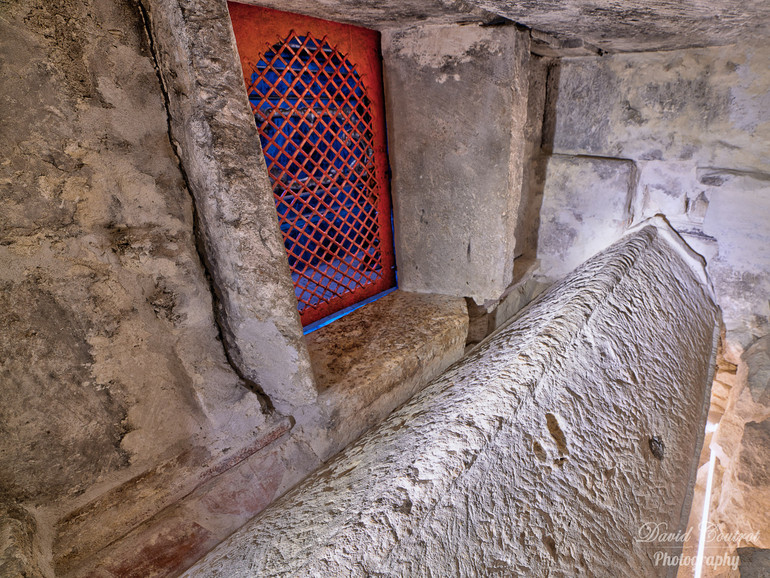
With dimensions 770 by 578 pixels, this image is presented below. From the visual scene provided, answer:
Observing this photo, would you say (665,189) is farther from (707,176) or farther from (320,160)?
(320,160)

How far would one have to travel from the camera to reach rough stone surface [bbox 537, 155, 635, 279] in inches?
86.4

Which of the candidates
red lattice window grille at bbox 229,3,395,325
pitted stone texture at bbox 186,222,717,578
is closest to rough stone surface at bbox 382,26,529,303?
red lattice window grille at bbox 229,3,395,325

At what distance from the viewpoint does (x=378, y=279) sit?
2152 millimetres

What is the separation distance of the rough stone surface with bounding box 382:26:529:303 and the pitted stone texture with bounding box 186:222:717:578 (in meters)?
0.61

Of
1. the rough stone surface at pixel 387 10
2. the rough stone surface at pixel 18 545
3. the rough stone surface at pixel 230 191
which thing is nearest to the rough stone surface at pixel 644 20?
the rough stone surface at pixel 387 10

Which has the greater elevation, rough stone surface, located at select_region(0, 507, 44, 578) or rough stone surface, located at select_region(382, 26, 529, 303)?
rough stone surface, located at select_region(382, 26, 529, 303)

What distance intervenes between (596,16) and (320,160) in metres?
1.10

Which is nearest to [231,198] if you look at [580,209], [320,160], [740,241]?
[320,160]

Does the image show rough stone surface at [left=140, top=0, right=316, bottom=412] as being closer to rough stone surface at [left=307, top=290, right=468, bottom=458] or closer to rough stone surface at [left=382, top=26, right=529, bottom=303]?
rough stone surface at [left=307, top=290, right=468, bottom=458]

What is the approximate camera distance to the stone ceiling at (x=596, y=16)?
1161mm

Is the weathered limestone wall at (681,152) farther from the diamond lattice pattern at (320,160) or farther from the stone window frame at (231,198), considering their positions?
the stone window frame at (231,198)

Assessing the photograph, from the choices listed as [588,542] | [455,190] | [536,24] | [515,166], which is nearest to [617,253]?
[515,166]

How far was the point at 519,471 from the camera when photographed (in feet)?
2.76

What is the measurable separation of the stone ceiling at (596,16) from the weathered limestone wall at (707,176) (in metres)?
0.21
